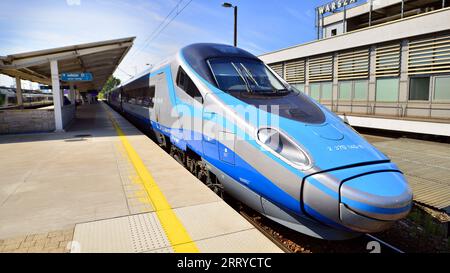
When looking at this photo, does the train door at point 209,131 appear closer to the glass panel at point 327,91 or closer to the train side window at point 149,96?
the train side window at point 149,96

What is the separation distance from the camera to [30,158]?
713 centimetres

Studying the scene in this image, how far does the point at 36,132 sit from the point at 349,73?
53.0ft

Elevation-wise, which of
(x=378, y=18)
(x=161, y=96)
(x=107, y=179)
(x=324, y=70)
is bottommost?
(x=107, y=179)

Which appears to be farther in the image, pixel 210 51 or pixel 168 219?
pixel 210 51

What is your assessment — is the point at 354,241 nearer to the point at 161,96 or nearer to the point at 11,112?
the point at 161,96

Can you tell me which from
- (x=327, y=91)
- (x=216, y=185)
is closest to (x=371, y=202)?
(x=216, y=185)

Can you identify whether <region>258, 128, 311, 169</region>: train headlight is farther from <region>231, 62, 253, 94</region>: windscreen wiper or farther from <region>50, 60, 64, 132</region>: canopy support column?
<region>50, 60, 64, 132</region>: canopy support column

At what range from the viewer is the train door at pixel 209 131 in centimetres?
422

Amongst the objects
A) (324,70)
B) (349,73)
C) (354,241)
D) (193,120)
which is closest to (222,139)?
(193,120)

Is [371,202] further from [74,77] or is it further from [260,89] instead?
[74,77]

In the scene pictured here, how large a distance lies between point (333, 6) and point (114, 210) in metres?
32.9

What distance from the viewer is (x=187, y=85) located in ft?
17.4

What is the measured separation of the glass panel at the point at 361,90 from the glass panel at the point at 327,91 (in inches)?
72.1

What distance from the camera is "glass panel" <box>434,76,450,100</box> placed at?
12438 millimetres
